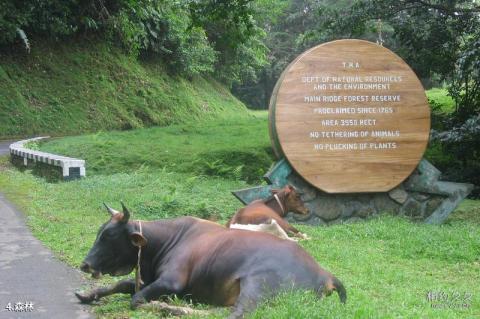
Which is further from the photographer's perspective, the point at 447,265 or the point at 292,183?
the point at 292,183

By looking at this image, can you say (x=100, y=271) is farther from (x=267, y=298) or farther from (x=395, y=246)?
(x=395, y=246)

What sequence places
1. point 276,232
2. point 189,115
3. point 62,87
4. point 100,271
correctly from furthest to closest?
point 189,115 < point 62,87 < point 276,232 < point 100,271

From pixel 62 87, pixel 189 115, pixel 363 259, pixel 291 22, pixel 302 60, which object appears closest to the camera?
pixel 363 259

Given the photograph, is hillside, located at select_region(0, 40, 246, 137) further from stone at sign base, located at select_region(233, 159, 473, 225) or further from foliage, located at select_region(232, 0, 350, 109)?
foliage, located at select_region(232, 0, 350, 109)

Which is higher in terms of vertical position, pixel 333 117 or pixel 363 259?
pixel 333 117

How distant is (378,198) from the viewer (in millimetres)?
11531

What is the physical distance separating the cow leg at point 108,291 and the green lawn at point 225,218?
3.0 inches

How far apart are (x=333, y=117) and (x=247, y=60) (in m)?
27.3

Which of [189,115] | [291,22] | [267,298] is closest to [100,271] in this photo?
[267,298]

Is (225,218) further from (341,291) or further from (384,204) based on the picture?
(341,291)

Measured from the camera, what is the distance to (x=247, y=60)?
38.0 metres

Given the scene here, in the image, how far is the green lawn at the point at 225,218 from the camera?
564 cm

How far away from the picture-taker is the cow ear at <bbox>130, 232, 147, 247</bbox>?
5762 mm

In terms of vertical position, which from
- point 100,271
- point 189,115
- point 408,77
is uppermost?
point 408,77
